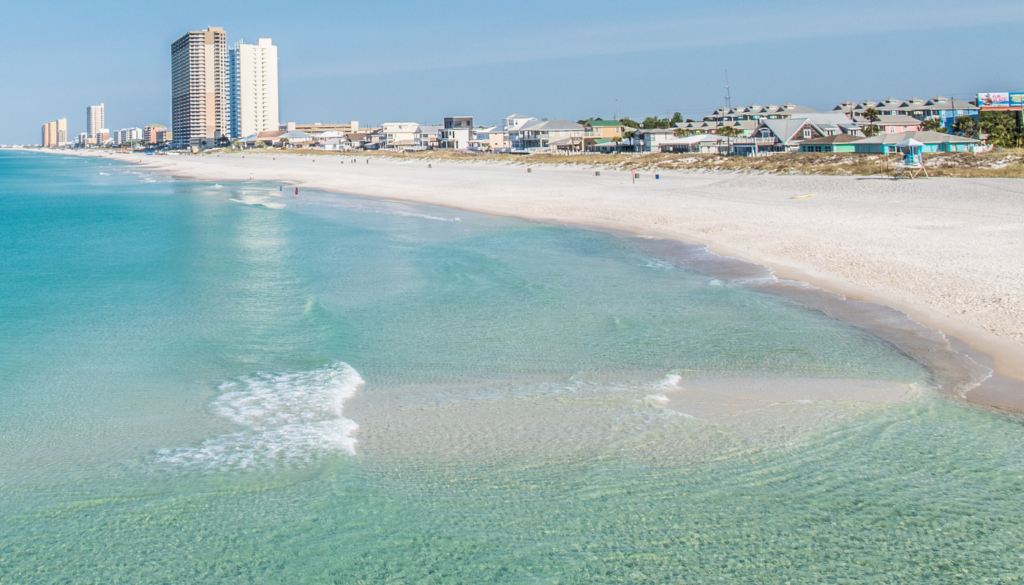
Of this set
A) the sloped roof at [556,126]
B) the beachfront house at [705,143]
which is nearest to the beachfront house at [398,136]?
the sloped roof at [556,126]

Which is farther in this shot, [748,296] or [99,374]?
[748,296]

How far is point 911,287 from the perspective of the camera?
625 inches

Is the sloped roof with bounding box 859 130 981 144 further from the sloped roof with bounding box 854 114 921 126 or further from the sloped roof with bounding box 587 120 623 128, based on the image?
the sloped roof with bounding box 587 120 623 128

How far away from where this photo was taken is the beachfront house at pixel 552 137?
110 m

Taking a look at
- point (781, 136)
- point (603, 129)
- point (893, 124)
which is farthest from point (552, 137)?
point (781, 136)

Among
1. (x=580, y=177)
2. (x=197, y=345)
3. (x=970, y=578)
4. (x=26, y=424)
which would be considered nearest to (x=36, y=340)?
(x=197, y=345)

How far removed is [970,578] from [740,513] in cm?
183

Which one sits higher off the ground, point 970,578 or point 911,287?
point 911,287

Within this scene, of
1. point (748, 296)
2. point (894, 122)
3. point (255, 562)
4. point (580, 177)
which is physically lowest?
point (255, 562)

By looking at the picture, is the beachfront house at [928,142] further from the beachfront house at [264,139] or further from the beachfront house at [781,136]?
the beachfront house at [264,139]

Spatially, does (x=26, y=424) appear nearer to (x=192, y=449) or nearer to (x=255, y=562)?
A: (x=192, y=449)

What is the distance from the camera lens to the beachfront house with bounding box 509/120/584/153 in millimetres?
110188

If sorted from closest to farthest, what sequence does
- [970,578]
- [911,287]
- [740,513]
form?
1. [970,578]
2. [740,513]
3. [911,287]

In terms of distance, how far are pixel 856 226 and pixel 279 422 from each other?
19.7 meters
